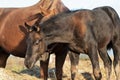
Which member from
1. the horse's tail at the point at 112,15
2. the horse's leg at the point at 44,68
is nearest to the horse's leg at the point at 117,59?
the horse's tail at the point at 112,15

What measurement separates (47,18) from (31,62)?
120 cm

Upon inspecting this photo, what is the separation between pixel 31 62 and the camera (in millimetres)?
8320

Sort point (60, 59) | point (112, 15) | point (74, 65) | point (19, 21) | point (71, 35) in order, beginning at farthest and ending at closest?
1. point (112, 15)
2. point (74, 65)
3. point (19, 21)
4. point (60, 59)
5. point (71, 35)

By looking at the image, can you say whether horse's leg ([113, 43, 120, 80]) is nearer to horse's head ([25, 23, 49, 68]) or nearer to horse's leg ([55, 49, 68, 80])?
horse's leg ([55, 49, 68, 80])

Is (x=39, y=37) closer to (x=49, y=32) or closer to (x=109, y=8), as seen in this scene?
(x=49, y=32)

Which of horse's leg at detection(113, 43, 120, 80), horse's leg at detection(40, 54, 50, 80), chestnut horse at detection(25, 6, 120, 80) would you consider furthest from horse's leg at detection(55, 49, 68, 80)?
horse's leg at detection(113, 43, 120, 80)

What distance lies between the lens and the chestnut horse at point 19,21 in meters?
9.52

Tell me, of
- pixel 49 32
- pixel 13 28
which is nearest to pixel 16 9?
pixel 13 28

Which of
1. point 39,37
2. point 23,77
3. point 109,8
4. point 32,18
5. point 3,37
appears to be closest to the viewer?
point 39,37

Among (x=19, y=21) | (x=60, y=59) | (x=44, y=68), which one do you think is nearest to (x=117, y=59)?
(x=60, y=59)

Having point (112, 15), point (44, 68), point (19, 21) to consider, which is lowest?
point (44, 68)

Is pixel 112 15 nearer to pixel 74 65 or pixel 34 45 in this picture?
pixel 74 65

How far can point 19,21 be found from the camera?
980 centimetres

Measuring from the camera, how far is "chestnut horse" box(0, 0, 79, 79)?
952 cm
